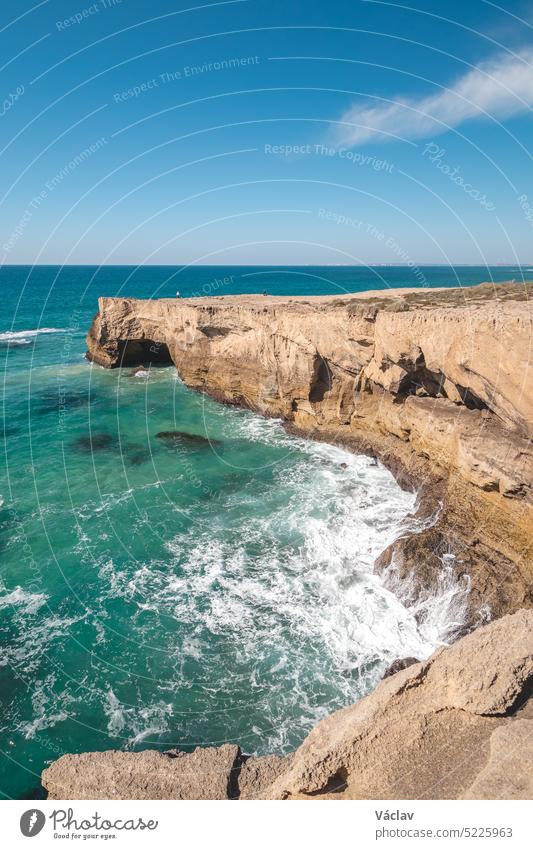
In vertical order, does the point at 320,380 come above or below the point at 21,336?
below

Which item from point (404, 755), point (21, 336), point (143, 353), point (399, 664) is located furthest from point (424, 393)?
point (21, 336)

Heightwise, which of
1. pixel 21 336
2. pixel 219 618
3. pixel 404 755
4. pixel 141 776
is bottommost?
pixel 219 618

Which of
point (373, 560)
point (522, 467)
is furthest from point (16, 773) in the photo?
point (522, 467)

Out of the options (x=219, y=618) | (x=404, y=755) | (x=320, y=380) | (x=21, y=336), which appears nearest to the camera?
(x=404, y=755)

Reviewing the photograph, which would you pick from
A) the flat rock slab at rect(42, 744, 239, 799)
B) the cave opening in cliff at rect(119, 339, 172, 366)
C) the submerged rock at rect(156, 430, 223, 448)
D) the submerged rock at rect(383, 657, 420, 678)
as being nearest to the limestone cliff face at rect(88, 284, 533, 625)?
the submerged rock at rect(383, 657, 420, 678)

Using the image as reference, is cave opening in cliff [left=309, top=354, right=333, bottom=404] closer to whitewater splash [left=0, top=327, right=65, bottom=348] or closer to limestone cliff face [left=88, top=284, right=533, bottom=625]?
limestone cliff face [left=88, top=284, right=533, bottom=625]

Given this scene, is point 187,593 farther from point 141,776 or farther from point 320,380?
point 320,380

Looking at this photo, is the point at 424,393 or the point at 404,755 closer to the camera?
the point at 404,755

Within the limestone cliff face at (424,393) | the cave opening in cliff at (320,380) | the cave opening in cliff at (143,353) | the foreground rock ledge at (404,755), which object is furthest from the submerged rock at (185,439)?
the foreground rock ledge at (404,755)
